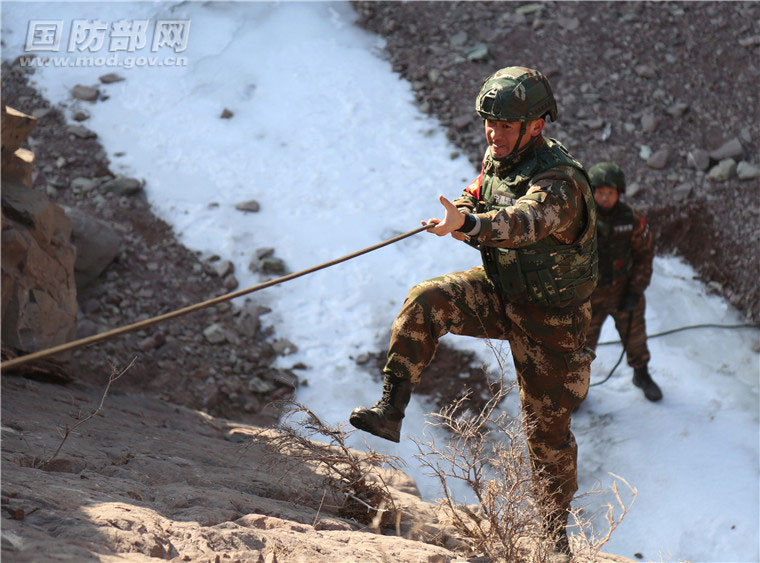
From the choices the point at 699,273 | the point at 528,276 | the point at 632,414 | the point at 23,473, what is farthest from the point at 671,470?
the point at 23,473

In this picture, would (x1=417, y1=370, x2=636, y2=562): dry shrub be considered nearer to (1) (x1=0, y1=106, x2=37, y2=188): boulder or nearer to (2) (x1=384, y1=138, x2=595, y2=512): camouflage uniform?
(2) (x1=384, y1=138, x2=595, y2=512): camouflage uniform

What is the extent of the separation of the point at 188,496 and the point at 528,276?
5.93 feet

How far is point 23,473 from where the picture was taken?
11.3 ft

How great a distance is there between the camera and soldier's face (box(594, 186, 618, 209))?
5953 millimetres

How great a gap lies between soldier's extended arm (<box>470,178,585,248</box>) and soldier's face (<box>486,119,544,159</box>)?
26 centimetres

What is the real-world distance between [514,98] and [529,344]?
1.18 metres

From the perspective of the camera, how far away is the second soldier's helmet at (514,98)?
12.4ft

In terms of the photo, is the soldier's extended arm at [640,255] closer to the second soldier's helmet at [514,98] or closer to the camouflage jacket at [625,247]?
the camouflage jacket at [625,247]

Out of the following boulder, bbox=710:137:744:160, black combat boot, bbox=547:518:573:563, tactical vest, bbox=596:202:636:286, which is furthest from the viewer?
boulder, bbox=710:137:744:160

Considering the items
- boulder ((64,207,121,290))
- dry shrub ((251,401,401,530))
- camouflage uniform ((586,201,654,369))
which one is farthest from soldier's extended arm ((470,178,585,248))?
boulder ((64,207,121,290))

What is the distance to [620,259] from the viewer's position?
613cm

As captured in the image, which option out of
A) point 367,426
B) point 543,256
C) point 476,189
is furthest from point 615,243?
point 367,426

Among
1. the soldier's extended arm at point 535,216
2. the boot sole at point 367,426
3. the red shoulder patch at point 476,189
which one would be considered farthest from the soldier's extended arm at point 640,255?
the boot sole at point 367,426

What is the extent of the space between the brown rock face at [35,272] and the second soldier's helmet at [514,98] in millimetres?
3380
